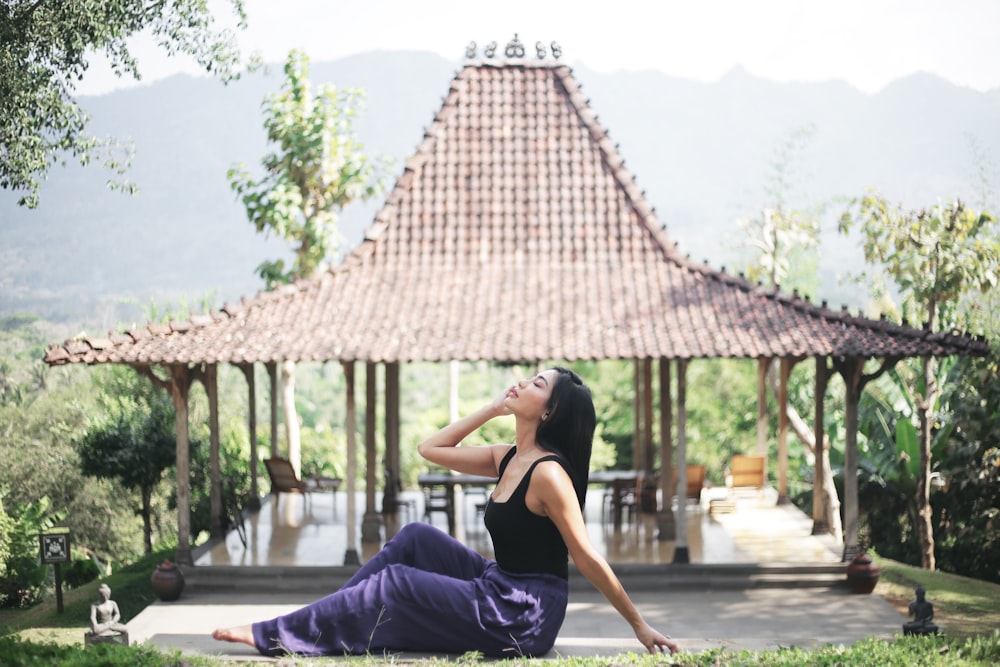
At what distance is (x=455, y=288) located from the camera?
13617 mm

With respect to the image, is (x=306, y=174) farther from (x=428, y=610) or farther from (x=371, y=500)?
(x=428, y=610)

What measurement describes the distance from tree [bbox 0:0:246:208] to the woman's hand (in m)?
9.62

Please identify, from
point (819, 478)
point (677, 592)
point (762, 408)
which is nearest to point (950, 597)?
point (819, 478)

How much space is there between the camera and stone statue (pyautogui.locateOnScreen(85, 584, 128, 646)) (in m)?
8.28

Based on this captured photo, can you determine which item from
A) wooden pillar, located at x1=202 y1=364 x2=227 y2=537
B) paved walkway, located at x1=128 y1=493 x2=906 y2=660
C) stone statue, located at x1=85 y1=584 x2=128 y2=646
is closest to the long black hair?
stone statue, located at x1=85 y1=584 x2=128 y2=646

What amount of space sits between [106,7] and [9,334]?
16488 mm

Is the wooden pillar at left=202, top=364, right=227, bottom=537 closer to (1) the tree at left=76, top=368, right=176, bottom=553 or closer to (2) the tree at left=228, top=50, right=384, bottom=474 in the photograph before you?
(1) the tree at left=76, top=368, right=176, bottom=553

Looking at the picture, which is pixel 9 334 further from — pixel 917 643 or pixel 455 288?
pixel 917 643

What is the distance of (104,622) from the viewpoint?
28.0 ft

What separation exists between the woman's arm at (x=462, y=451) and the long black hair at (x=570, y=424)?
0.29 metres

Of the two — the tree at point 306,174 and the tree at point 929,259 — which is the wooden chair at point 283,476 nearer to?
the tree at point 929,259

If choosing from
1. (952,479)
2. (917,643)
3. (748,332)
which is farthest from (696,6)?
(917,643)

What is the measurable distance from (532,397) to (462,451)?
53 cm

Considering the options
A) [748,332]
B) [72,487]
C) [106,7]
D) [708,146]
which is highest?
[708,146]
